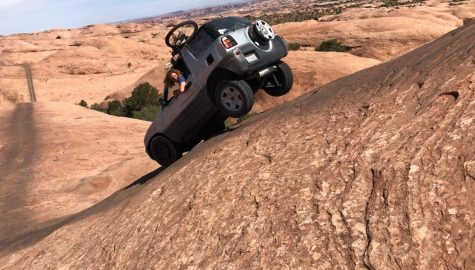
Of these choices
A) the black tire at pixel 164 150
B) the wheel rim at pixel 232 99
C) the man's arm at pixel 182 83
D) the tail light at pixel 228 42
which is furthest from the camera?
the black tire at pixel 164 150

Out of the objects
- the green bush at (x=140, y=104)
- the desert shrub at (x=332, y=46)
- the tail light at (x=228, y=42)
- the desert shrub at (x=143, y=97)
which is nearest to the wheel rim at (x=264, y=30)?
the tail light at (x=228, y=42)

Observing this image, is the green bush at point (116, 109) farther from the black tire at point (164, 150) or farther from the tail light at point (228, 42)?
the tail light at point (228, 42)

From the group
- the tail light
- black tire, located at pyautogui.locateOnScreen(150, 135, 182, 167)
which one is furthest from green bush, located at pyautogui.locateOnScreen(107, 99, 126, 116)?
the tail light

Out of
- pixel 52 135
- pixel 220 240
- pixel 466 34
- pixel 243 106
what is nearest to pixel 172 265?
pixel 220 240

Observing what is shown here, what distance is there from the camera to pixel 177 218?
522cm

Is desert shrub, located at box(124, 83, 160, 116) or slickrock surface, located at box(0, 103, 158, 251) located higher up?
slickrock surface, located at box(0, 103, 158, 251)

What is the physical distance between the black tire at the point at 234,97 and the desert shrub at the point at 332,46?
24080 millimetres

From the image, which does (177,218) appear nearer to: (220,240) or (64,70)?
(220,240)

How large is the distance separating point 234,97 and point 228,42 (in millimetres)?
873

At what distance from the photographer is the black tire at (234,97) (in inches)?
285

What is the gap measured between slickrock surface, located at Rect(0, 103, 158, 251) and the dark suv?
4168 mm

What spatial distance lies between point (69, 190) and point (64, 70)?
1575 inches

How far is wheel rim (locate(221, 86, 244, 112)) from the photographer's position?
7.33 metres

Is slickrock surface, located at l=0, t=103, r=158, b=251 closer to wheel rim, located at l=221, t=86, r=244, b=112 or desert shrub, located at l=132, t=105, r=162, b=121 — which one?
desert shrub, located at l=132, t=105, r=162, b=121
